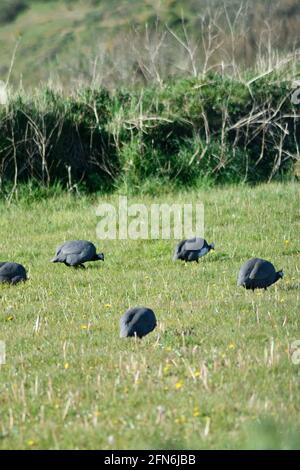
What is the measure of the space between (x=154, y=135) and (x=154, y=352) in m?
9.49

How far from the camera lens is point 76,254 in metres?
9.71

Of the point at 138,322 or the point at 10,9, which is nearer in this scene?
the point at 138,322

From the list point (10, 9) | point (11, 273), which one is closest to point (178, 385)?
point (11, 273)

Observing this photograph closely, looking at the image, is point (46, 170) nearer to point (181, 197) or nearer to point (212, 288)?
point (181, 197)

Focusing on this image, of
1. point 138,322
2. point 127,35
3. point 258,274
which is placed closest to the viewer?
point 138,322

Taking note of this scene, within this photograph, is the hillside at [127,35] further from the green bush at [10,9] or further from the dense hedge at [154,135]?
the dense hedge at [154,135]

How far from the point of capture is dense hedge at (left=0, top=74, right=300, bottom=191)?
14.7 meters

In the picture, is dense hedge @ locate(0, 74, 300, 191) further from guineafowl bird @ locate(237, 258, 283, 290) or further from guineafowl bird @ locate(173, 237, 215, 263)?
guineafowl bird @ locate(237, 258, 283, 290)

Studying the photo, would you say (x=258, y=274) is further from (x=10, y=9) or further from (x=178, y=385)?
(x=10, y=9)

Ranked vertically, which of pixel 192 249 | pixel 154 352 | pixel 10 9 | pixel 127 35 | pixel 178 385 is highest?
pixel 178 385

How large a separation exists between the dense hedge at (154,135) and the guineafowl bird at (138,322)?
786cm

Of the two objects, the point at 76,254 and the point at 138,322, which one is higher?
the point at 138,322

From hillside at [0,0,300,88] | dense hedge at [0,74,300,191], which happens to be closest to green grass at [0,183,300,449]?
dense hedge at [0,74,300,191]

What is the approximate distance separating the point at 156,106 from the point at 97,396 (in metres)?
11.0
